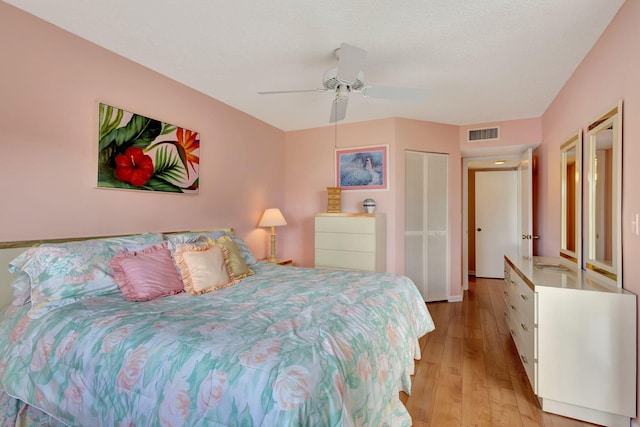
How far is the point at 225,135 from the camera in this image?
339 centimetres

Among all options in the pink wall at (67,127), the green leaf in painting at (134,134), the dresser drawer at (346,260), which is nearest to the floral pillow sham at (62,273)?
the pink wall at (67,127)

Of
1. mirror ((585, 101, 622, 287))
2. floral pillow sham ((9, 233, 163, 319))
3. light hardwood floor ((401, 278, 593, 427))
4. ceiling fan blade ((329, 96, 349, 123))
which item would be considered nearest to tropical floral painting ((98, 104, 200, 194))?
floral pillow sham ((9, 233, 163, 319))

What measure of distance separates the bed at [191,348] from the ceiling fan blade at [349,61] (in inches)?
56.5

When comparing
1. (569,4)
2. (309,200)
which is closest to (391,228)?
(309,200)

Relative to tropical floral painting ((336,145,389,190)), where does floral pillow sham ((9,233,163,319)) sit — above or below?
below

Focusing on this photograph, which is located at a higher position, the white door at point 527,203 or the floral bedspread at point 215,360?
the white door at point 527,203

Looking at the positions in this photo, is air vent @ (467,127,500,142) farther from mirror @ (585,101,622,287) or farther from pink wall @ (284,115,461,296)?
mirror @ (585,101,622,287)

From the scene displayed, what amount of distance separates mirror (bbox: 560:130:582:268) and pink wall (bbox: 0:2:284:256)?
3.35 meters

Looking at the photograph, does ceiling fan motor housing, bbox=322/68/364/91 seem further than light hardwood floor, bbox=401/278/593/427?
Yes

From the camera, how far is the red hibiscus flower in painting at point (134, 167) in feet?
7.69

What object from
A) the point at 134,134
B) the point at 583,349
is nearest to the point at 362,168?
the point at 134,134

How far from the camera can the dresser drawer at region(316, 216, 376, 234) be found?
11.7 feet

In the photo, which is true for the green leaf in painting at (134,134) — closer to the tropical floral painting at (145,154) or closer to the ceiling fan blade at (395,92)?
the tropical floral painting at (145,154)

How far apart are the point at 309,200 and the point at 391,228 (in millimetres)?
1271
